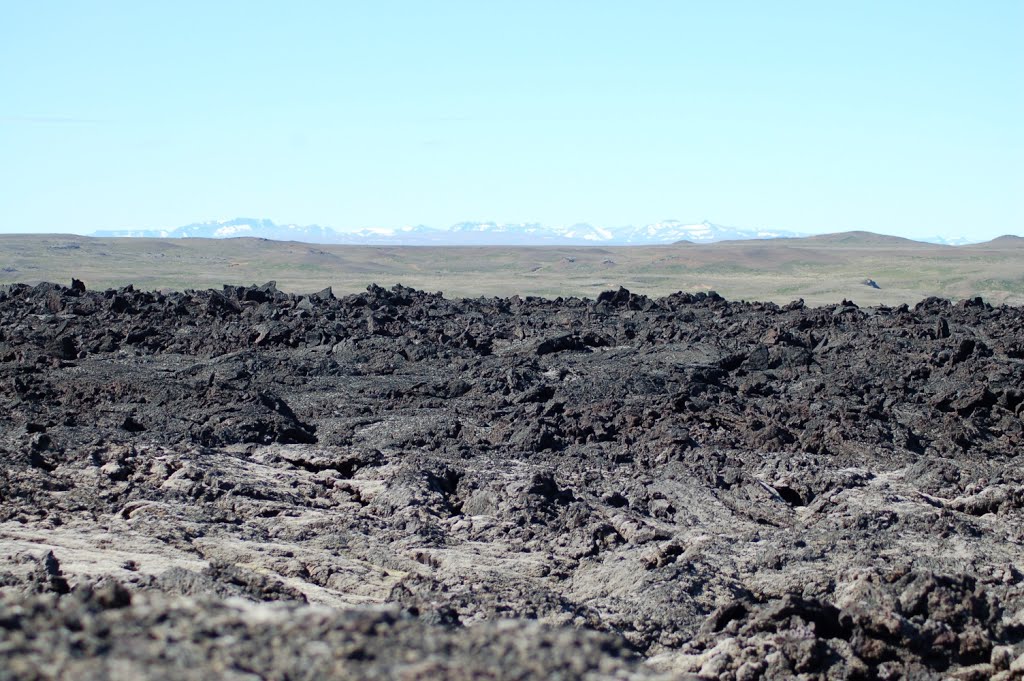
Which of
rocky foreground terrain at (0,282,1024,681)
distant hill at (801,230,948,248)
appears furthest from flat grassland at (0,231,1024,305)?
rocky foreground terrain at (0,282,1024,681)

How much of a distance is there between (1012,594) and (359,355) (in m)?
12.0

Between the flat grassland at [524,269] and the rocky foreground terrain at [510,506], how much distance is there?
3227cm

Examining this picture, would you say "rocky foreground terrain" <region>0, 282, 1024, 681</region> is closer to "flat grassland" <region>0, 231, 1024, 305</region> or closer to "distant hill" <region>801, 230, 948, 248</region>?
"flat grassland" <region>0, 231, 1024, 305</region>

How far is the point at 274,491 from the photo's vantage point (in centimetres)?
1037

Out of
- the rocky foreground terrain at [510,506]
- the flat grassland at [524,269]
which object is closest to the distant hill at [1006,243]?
the flat grassland at [524,269]

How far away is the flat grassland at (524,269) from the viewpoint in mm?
56312

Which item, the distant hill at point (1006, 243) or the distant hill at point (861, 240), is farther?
the distant hill at point (861, 240)

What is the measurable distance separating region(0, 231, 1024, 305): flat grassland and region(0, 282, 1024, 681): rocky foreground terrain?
3227 cm

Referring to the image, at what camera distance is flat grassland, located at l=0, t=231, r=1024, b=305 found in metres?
56.3

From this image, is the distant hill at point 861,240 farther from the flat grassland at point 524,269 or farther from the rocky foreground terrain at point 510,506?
the rocky foreground terrain at point 510,506

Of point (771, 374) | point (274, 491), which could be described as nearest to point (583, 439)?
point (274, 491)

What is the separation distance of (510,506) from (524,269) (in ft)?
256

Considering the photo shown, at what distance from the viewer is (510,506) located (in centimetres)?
988

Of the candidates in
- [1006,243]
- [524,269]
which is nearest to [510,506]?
[524,269]
